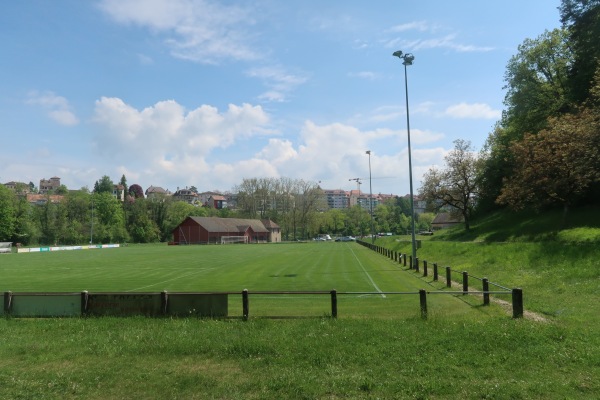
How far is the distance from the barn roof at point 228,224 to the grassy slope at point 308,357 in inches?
3960

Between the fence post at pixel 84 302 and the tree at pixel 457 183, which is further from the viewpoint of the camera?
the tree at pixel 457 183

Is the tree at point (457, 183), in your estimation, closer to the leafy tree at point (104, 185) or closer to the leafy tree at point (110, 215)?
the leafy tree at point (110, 215)

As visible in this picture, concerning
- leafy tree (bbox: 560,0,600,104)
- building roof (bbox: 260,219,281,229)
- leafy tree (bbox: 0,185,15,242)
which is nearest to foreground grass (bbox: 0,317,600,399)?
leafy tree (bbox: 560,0,600,104)

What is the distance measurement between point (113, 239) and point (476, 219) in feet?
301

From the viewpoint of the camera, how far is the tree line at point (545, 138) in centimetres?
2839

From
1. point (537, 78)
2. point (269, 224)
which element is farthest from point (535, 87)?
point (269, 224)

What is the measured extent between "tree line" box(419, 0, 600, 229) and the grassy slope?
19.0m

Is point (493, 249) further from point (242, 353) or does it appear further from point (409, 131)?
point (242, 353)

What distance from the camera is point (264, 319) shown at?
1101cm

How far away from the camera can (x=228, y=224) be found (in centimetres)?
11956

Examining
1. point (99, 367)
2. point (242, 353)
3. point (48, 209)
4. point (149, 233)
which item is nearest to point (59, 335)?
point (99, 367)

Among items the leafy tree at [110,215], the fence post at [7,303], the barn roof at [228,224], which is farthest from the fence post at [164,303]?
the leafy tree at [110,215]

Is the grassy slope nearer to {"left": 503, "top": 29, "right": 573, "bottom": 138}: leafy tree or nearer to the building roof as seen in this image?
{"left": 503, "top": 29, "right": 573, "bottom": 138}: leafy tree

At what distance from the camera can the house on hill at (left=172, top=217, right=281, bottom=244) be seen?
109 m
